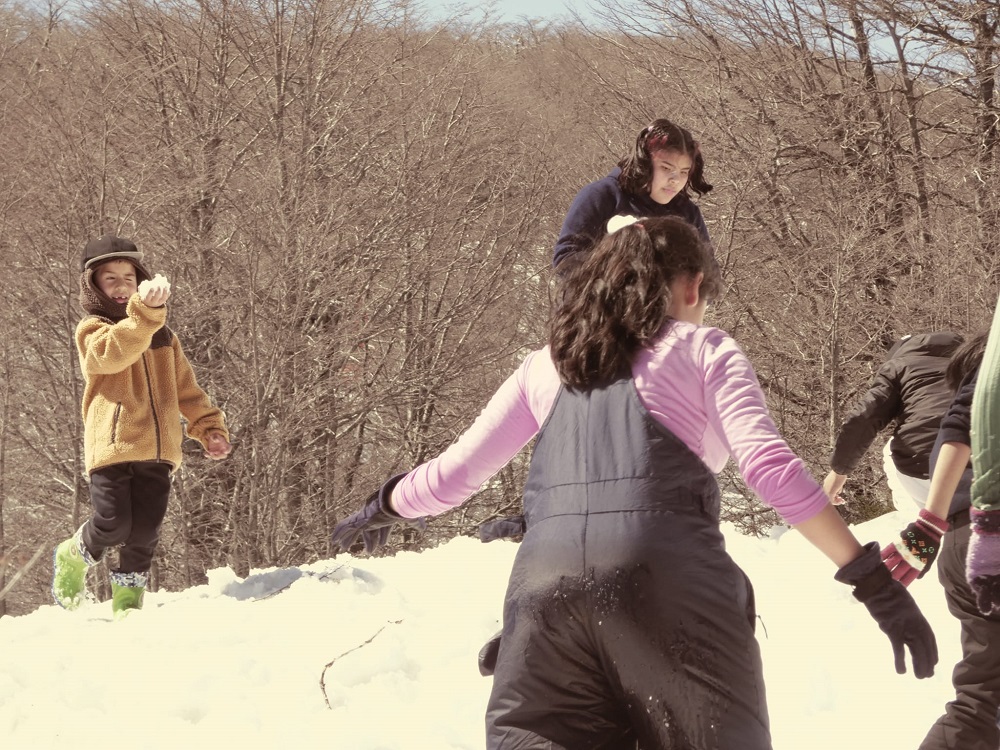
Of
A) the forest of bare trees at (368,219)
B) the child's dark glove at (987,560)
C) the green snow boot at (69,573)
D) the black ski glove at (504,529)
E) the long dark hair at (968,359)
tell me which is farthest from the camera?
the forest of bare trees at (368,219)

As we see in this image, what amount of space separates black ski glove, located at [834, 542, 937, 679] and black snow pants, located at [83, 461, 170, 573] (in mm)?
3769

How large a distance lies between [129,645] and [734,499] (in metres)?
13.5

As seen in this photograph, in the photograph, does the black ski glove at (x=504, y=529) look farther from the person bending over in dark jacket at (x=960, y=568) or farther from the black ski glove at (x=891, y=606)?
the person bending over in dark jacket at (x=960, y=568)

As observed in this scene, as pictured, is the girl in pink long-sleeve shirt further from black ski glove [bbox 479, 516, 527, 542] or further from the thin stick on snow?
the thin stick on snow

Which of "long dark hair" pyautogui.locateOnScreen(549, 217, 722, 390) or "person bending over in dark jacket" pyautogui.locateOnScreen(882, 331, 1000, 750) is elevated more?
"long dark hair" pyautogui.locateOnScreen(549, 217, 722, 390)

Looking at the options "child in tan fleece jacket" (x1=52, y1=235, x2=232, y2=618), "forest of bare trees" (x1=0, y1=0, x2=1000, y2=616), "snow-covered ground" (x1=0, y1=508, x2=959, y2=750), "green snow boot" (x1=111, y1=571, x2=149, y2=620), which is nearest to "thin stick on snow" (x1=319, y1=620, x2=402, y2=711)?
"snow-covered ground" (x1=0, y1=508, x2=959, y2=750)

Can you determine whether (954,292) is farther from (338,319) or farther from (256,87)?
(256,87)

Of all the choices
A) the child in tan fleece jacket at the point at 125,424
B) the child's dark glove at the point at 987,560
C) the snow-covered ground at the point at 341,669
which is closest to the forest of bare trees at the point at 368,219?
the snow-covered ground at the point at 341,669

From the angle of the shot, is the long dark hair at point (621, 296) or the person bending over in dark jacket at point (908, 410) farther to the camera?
the person bending over in dark jacket at point (908, 410)

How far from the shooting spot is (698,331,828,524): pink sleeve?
188 centimetres

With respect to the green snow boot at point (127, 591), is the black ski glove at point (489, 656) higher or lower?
lower

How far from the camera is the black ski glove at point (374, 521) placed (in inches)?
95.3

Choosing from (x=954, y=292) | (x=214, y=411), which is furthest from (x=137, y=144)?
(x=214, y=411)

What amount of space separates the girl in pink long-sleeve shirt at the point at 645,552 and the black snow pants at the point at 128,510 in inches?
136
